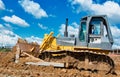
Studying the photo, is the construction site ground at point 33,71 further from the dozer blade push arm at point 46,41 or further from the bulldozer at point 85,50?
the dozer blade push arm at point 46,41

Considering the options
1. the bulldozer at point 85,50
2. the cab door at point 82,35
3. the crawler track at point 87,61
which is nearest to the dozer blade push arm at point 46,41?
the bulldozer at point 85,50

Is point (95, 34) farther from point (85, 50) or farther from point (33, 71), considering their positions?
point (33, 71)

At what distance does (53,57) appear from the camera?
15562 millimetres

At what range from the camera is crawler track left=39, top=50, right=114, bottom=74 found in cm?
1422

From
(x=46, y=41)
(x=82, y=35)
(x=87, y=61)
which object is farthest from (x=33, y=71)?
(x=82, y=35)

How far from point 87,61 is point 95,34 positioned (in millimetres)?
1453

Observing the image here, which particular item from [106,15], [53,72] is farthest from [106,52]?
[53,72]

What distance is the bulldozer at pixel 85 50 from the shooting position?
14320 mm

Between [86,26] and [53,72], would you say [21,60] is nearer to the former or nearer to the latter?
[53,72]

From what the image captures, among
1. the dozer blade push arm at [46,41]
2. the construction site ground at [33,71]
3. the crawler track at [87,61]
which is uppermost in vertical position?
the dozer blade push arm at [46,41]

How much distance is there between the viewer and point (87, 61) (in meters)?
14.5

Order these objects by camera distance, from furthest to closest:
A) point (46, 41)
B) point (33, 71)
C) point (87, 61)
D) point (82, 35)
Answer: point (46, 41)
point (82, 35)
point (87, 61)
point (33, 71)

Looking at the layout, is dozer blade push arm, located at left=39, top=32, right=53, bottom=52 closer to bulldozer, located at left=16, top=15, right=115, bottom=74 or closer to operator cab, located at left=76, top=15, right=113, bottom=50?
bulldozer, located at left=16, top=15, right=115, bottom=74

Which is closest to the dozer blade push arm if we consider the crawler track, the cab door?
the crawler track
